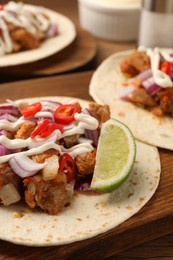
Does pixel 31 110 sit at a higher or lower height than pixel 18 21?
higher

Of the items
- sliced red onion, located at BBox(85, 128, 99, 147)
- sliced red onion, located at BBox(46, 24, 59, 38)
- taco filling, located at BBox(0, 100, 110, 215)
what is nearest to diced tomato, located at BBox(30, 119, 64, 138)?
taco filling, located at BBox(0, 100, 110, 215)

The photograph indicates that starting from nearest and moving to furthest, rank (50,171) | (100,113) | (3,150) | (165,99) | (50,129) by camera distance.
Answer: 1. (50,171)
2. (3,150)
3. (50,129)
4. (100,113)
5. (165,99)

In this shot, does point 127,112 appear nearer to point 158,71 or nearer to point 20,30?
point 158,71

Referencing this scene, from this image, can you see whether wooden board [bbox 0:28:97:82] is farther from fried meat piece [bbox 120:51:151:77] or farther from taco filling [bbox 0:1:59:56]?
fried meat piece [bbox 120:51:151:77]

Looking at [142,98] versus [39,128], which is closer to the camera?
[39,128]

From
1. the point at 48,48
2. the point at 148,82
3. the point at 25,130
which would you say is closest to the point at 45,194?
the point at 25,130

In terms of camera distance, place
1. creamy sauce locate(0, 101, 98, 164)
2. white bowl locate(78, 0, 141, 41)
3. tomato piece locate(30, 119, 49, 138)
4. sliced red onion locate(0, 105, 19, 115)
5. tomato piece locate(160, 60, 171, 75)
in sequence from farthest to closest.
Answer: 1. white bowl locate(78, 0, 141, 41)
2. tomato piece locate(160, 60, 171, 75)
3. sliced red onion locate(0, 105, 19, 115)
4. tomato piece locate(30, 119, 49, 138)
5. creamy sauce locate(0, 101, 98, 164)

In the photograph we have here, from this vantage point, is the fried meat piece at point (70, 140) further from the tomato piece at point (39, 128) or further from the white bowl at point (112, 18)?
the white bowl at point (112, 18)
